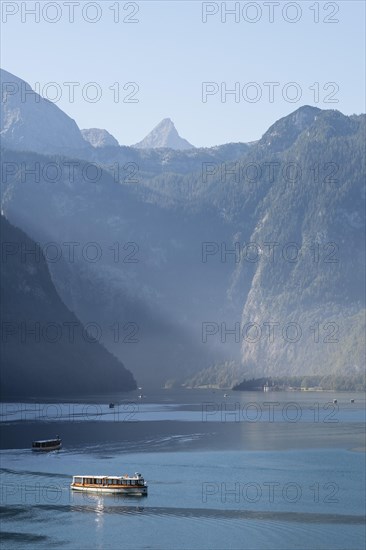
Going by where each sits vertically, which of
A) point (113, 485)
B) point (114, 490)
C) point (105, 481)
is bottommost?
point (114, 490)

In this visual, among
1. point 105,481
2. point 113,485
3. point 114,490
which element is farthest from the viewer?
point 105,481

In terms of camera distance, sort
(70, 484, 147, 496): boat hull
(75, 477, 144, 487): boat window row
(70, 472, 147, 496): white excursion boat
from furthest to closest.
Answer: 1. (75, 477, 144, 487): boat window row
2. (70, 472, 147, 496): white excursion boat
3. (70, 484, 147, 496): boat hull

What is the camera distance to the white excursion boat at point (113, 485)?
188875 millimetres

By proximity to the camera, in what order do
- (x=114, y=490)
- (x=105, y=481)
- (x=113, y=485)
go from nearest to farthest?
(x=114, y=490) < (x=113, y=485) < (x=105, y=481)

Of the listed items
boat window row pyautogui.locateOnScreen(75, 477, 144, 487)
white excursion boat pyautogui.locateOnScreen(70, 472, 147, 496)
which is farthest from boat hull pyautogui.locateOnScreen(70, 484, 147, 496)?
boat window row pyautogui.locateOnScreen(75, 477, 144, 487)

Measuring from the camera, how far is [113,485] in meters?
192

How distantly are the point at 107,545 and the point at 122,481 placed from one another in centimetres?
3544

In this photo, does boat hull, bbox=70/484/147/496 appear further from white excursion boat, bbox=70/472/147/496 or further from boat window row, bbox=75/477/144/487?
boat window row, bbox=75/477/144/487

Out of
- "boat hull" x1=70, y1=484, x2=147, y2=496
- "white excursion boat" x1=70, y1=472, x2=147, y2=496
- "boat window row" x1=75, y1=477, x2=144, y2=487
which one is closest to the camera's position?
"boat hull" x1=70, y1=484, x2=147, y2=496

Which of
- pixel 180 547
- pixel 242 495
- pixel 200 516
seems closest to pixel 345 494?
pixel 242 495

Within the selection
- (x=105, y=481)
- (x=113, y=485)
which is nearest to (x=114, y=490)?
(x=113, y=485)

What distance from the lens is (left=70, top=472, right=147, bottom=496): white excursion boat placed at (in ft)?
620

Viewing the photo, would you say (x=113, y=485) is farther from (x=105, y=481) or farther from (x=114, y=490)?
(x=105, y=481)

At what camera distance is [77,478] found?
19262cm
